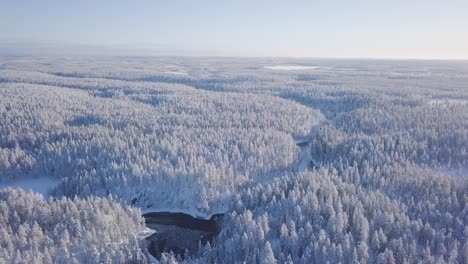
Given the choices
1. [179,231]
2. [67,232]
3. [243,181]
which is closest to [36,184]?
[179,231]

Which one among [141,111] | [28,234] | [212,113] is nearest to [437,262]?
[28,234]

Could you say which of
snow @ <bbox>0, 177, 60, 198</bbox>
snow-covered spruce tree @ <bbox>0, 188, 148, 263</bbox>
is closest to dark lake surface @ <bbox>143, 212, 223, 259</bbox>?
snow-covered spruce tree @ <bbox>0, 188, 148, 263</bbox>

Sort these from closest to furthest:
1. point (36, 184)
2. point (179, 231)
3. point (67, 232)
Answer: point (67, 232), point (179, 231), point (36, 184)

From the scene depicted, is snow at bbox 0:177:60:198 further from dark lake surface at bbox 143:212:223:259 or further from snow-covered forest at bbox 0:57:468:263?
dark lake surface at bbox 143:212:223:259

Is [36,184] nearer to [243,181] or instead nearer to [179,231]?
[179,231]

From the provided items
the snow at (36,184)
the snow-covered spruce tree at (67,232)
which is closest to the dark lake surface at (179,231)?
the snow-covered spruce tree at (67,232)
